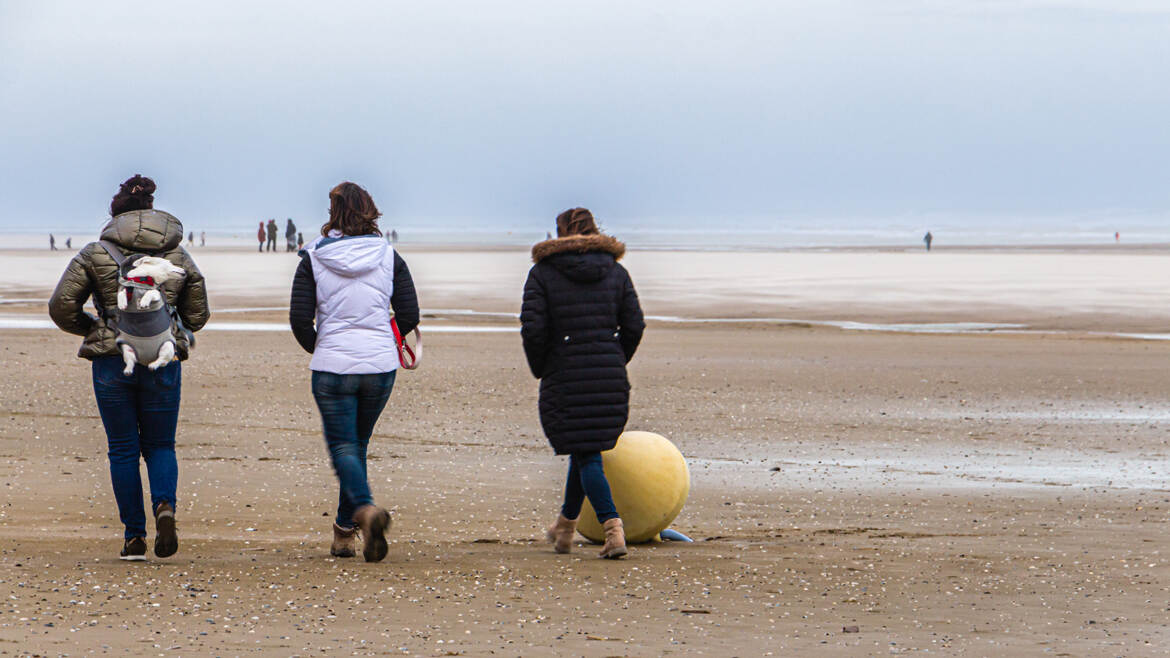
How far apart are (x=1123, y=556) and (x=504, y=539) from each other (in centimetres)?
323

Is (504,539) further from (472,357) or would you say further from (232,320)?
(232,320)

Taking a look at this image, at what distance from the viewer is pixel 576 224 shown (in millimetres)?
7273

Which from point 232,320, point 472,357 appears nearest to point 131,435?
point 472,357

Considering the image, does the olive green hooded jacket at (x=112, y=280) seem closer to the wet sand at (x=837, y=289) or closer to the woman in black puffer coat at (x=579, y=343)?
the woman in black puffer coat at (x=579, y=343)

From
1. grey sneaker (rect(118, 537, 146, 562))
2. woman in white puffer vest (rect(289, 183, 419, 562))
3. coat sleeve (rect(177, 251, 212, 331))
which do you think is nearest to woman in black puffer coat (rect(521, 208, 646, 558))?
woman in white puffer vest (rect(289, 183, 419, 562))

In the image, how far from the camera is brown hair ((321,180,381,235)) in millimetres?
6965

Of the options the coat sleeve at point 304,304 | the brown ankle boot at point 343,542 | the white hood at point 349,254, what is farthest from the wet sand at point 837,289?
the coat sleeve at point 304,304

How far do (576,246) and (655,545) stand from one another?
1730mm

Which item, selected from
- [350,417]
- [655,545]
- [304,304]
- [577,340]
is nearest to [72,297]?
[304,304]

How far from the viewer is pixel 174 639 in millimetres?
5461

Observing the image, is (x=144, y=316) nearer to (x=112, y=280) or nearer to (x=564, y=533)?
(x=112, y=280)

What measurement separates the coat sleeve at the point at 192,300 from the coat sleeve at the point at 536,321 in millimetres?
1542

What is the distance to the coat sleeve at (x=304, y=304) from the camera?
6.89 m

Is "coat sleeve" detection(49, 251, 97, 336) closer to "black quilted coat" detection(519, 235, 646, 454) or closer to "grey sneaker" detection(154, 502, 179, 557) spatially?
"grey sneaker" detection(154, 502, 179, 557)
